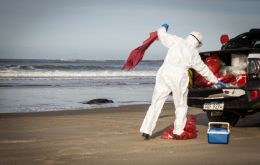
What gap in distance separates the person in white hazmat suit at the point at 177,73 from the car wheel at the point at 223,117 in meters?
1.72

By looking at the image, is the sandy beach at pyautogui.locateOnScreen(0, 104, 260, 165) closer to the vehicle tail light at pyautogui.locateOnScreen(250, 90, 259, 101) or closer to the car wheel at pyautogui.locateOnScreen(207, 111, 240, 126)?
the car wheel at pyautogui.locateOnScreen(207, 111, 240, 126)

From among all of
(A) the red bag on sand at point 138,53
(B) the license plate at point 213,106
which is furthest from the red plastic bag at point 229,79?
(A) the red bag on sand at point 138,53

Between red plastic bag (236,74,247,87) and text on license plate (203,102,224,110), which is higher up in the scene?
red plastic bag (236,74,247,87)

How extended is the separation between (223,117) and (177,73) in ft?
8.36

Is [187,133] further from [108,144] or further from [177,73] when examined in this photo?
[108,144]

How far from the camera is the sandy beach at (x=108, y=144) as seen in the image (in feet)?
19.1

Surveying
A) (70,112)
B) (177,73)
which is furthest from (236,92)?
(70,112)

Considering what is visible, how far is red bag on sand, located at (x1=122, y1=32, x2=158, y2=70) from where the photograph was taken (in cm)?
765

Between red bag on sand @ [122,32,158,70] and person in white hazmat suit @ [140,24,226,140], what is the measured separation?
0.99 feet

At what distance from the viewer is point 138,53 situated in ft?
25.6

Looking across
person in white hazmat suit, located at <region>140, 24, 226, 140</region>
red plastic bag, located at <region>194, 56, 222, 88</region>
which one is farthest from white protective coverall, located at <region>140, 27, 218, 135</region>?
red plastic bag, located at <region>194, 56, 222, 88</region>

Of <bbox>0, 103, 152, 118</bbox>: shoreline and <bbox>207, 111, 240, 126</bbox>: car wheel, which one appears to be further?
<bbox>0, 103, 152, 118</bbox>: shoreline

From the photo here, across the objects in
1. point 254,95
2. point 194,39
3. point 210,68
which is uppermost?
point 194,39

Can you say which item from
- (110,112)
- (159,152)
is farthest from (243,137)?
(110,112)
